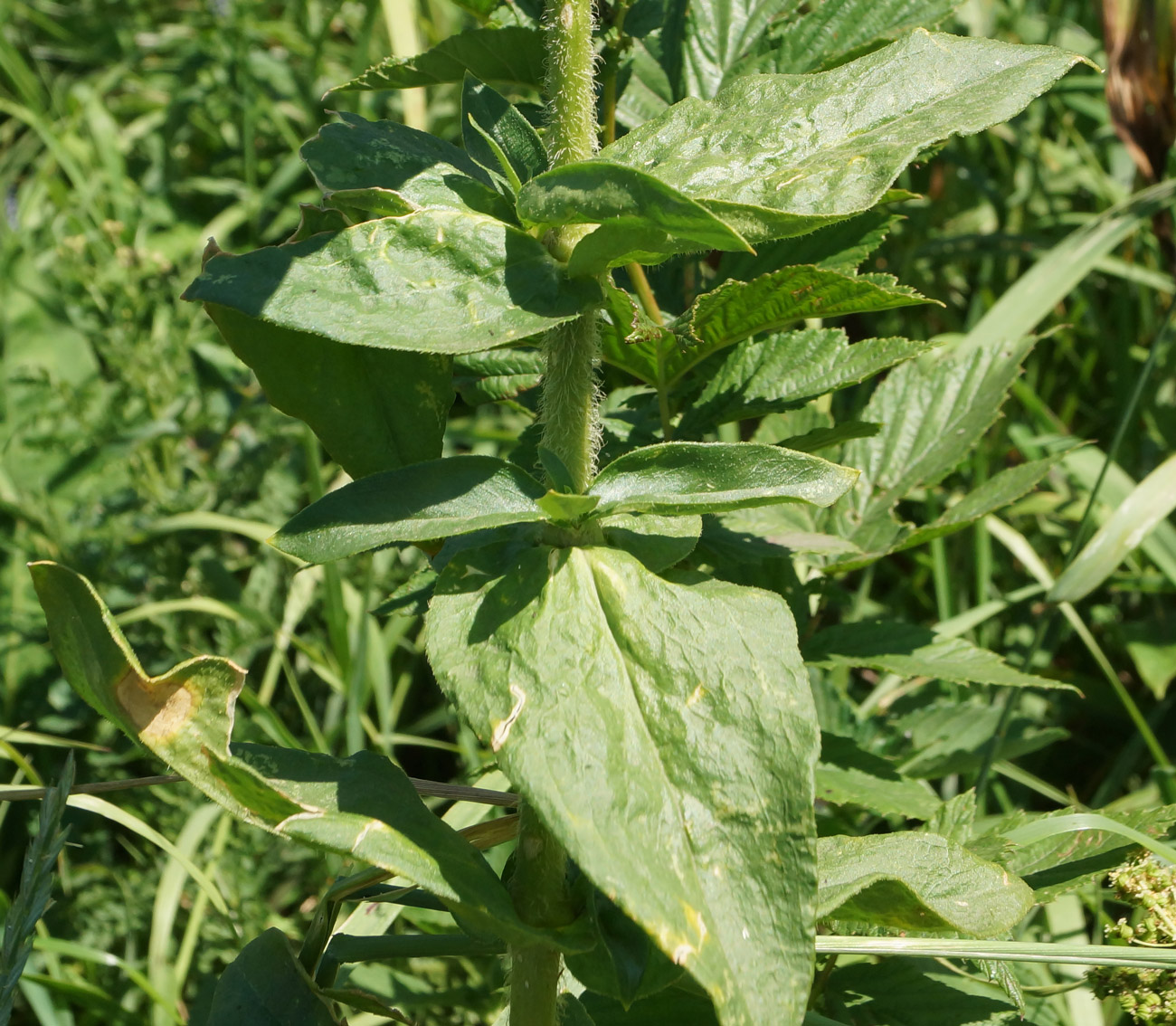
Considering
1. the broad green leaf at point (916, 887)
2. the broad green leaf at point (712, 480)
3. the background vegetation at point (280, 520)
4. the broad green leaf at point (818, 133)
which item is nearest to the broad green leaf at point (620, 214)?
the broad green leaf at point (818, 133)

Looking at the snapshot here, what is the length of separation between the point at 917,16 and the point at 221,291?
2.89ft

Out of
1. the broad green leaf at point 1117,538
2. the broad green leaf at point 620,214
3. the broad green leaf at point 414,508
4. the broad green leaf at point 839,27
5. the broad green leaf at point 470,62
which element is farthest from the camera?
the broad green leaf at point 1117,538

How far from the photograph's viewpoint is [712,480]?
806mm

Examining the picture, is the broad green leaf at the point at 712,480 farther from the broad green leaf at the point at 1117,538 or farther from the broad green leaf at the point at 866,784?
the broad green leaf at the point at 1117,538

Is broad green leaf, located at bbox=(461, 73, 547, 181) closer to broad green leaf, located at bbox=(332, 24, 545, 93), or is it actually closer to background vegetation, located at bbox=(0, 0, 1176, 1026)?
broad green leaf, located at bbox=(332, 24, 545, 93)

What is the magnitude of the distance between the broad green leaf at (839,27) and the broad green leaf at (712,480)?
586mm

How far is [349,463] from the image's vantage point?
0.94 metres

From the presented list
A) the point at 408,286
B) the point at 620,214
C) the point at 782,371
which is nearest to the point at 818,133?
the point at 620,214

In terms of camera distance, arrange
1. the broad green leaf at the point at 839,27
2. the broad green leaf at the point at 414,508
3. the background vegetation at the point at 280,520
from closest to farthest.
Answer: the broad green leaf at the point at 414,508 → the broad green leaf at the point at 839,27 → the background vegetation at the point at 280,520

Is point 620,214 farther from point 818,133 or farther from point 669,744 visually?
point 669,744

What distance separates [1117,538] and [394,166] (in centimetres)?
110

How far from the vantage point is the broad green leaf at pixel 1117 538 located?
146 centimetres

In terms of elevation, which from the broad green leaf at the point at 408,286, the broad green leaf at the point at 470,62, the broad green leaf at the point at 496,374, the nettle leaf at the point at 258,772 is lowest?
the nettle leaf at the point at 258,772

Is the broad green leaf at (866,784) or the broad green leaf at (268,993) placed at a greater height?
the broad green leaf at (268,993)
